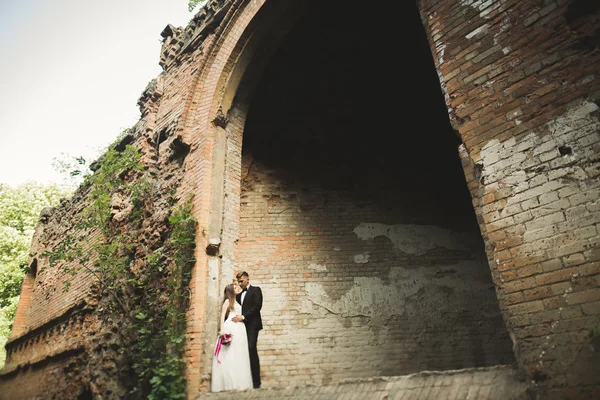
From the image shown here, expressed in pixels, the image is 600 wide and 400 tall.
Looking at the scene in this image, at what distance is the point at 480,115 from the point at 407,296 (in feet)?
13.3

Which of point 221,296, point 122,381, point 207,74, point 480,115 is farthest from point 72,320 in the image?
point 480,115

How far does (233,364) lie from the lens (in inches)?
177

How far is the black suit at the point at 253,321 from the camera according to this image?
4.79 m

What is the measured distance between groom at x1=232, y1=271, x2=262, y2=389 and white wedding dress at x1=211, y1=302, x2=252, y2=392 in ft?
0.48

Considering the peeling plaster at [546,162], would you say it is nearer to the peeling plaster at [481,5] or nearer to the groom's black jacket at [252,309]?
the peeling plaster at [481,5]

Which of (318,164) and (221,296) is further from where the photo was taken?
(318,164)

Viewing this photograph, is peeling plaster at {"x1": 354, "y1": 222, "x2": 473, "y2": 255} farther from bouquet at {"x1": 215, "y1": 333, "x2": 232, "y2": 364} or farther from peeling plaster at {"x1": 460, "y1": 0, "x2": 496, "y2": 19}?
peeling plaster at {"x1": 460, "y1": 0, "x2": 496, "y2": 19}

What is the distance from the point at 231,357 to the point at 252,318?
56cm

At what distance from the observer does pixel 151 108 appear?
303 inches

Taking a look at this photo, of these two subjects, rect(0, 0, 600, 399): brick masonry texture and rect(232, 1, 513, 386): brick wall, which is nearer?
rect(0, 0, 600, 399): brick masonry texture

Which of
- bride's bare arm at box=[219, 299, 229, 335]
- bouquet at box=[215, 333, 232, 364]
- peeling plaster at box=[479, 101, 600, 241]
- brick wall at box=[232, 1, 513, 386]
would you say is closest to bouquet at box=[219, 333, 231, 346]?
bouquet at box=[215, 333, 232, 364]

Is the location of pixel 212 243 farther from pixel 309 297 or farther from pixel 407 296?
pixel 407 296

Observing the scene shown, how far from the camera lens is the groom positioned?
4781mm

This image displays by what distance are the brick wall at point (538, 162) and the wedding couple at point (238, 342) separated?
294 cm
